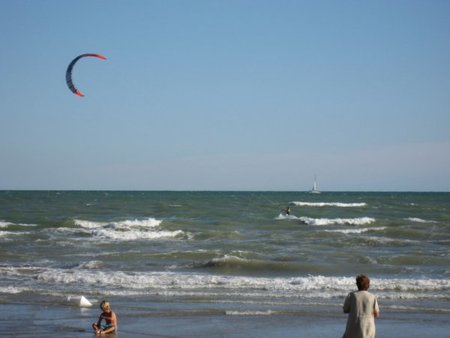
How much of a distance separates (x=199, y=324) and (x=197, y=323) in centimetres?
9

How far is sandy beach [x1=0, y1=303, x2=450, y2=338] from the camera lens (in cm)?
1098

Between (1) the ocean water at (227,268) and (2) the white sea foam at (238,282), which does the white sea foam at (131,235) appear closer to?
(1) the ocean water at (227,268)

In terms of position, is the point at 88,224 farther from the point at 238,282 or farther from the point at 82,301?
the point at 82,301

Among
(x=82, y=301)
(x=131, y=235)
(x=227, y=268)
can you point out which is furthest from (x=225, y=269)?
(x=131, y=235)

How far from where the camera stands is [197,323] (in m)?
11.7

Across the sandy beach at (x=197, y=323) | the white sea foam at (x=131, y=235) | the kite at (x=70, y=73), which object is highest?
the kite at (x=70, y=73)

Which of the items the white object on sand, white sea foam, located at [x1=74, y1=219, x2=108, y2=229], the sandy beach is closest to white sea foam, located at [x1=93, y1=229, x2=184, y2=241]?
white sea foam, located at [x1=74, y1=219, x2=108, y2=229]

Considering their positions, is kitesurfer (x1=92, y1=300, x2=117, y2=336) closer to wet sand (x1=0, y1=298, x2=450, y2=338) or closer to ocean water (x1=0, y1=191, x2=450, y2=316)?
wet sand (x1=0, y1=298, x2=450, y2=338)

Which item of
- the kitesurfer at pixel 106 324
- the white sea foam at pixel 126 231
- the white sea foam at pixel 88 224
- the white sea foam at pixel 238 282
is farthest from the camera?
the white sea foam at pixel 88 224

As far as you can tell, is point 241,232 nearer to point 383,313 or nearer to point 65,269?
point 65,269

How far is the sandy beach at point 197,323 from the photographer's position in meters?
11.0

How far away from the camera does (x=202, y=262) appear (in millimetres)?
21406

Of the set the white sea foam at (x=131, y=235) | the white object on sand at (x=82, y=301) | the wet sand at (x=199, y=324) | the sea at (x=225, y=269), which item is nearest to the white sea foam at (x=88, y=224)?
the sea at (x=225, y=269)

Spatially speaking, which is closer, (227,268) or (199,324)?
(199,324)
